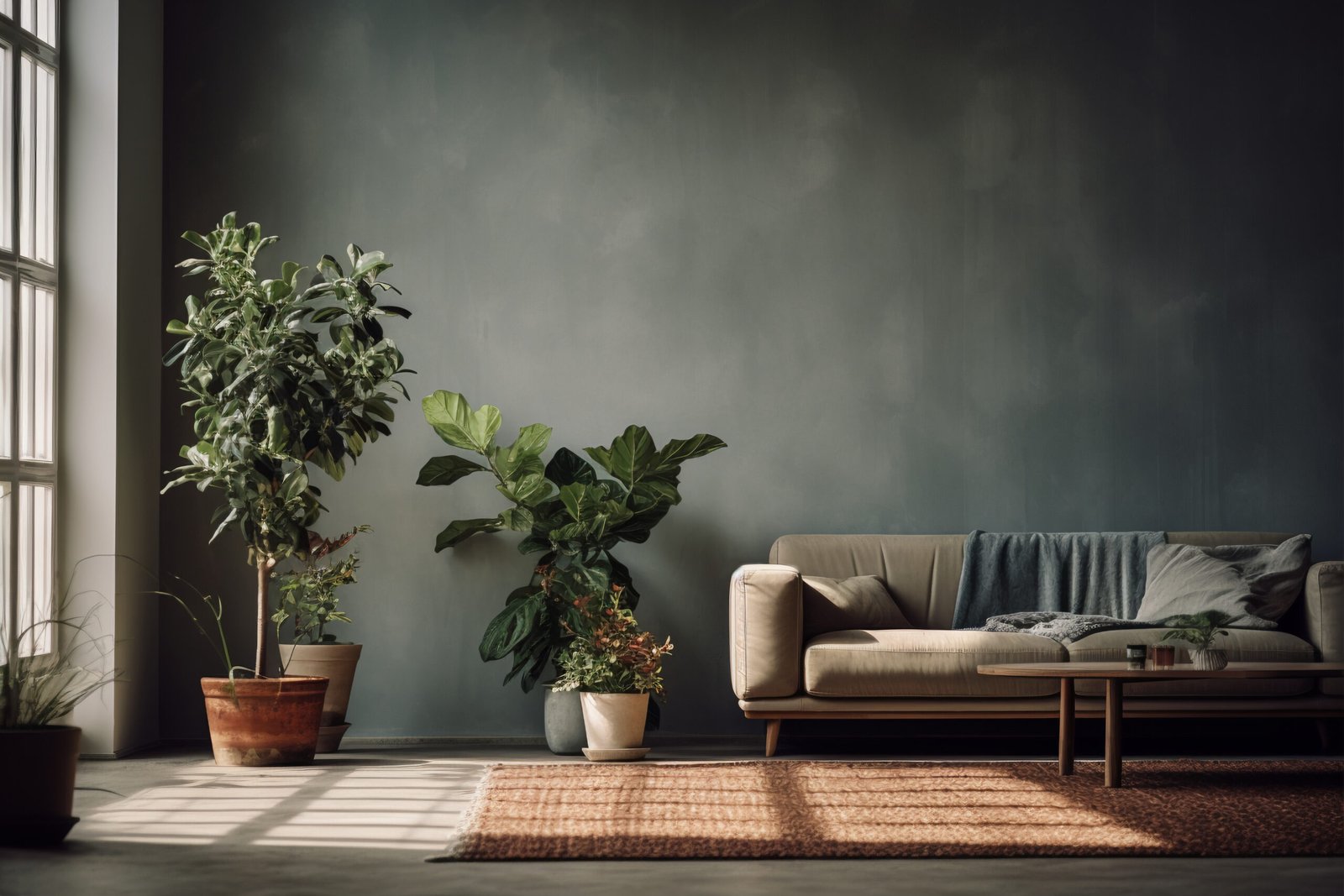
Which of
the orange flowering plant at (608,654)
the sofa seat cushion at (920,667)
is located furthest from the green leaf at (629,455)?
the sofa seat cushion at (920,667)

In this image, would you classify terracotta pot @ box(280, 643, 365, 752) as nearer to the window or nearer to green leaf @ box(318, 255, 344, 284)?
the window

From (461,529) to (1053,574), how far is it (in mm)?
2313

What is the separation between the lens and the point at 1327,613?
4391mm

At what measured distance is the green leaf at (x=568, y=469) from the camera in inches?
188

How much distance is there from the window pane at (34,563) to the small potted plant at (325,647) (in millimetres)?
768

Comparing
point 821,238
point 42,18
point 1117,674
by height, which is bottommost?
point 1117,674

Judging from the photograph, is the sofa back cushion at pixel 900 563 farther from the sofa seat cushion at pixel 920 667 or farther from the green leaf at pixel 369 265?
the green leaf at pixel 369 265

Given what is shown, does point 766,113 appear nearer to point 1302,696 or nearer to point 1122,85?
point 1122,85

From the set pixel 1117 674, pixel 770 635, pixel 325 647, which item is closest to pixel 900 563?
pixel 770 635

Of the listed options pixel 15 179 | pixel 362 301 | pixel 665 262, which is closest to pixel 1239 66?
pixel 665 262

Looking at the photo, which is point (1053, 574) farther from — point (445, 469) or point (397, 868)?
point (397, 868)

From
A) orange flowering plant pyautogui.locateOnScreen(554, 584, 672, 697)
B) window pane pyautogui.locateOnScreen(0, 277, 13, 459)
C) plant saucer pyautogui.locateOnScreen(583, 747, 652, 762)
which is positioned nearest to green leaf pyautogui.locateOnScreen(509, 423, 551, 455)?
orange flowering plant pyautogui.locateOnScreen(554, 584, 672, 697)

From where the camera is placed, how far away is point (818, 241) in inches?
205

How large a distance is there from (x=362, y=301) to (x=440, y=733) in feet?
5.83
